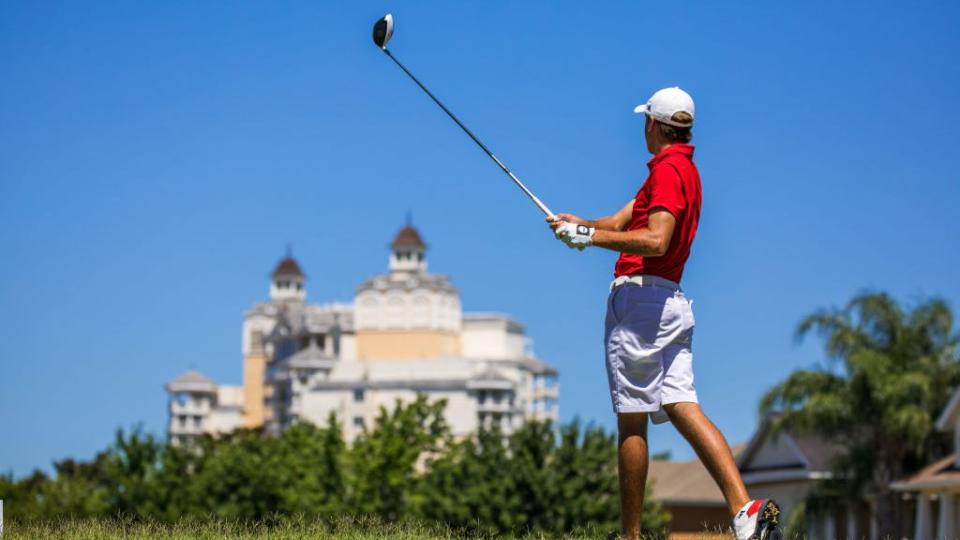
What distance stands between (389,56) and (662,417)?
12.8 ft

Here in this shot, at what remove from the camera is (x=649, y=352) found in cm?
1012

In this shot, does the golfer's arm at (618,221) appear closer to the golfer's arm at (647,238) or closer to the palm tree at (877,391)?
the golfer's arm at (647,238)

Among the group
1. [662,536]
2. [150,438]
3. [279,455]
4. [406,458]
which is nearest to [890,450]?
[406,458]

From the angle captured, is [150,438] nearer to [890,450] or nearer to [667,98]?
[890,450]

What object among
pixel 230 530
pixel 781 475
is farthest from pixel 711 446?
pixel 781 475

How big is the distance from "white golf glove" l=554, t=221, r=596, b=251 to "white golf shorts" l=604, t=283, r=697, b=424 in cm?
41

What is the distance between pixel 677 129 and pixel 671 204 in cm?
59

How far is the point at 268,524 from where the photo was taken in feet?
40.1

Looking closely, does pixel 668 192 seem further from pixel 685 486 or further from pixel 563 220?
pixel 685 486

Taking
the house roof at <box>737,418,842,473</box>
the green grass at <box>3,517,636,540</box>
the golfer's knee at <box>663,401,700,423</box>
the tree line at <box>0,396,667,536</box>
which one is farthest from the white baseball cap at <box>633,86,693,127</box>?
the house roof at <box>737,418,842,473</box>

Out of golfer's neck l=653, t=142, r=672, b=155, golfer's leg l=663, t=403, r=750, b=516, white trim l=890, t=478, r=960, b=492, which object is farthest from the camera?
white trim l=890, t=478, r=960, b=492

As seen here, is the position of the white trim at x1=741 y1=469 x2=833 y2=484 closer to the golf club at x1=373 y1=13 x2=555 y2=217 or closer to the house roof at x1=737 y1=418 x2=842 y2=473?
the house roof at x1=737 y1=418 x2=842 y2=473

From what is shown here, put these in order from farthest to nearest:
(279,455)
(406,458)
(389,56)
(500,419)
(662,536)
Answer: (500,419)
(279,455)
(406,458)
(389,56)
(662,536)

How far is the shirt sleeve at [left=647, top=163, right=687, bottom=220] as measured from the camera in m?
10.1
